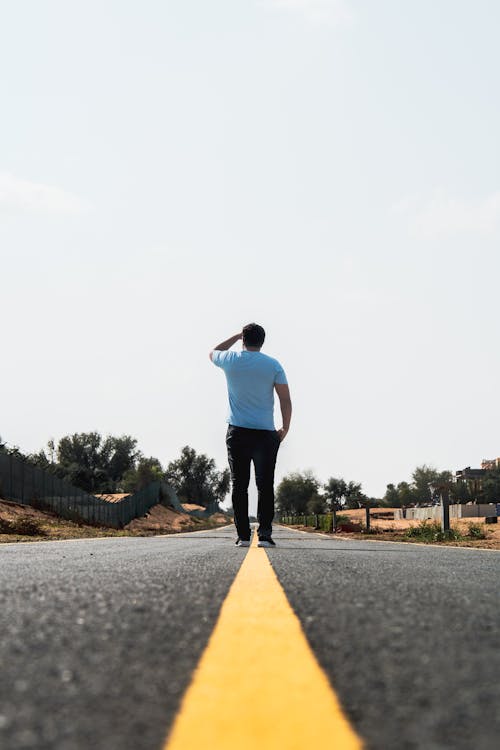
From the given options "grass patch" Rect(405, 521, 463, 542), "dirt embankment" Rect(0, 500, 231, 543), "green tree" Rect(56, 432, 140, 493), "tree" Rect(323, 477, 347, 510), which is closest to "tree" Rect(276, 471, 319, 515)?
"tree" Rect(323, 477, 347, 510)

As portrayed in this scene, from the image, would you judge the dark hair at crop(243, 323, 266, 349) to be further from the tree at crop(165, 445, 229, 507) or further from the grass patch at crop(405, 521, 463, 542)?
the tree at crop(165, 445, 229, 507)

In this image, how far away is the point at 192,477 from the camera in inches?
6427

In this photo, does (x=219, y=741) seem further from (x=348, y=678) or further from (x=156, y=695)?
(x=348, y=678)

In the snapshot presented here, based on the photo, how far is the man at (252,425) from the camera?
7.54 metres

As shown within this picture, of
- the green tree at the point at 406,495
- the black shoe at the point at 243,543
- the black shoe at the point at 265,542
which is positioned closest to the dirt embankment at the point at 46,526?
the black shoe at the point at 243,543

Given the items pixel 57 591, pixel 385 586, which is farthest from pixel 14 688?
pixel 385 586

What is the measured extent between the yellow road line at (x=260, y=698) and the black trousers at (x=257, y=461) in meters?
5.53

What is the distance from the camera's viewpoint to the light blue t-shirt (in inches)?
299

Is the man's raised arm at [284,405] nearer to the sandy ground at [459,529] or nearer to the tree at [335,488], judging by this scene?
the sandy ground at [459,529]

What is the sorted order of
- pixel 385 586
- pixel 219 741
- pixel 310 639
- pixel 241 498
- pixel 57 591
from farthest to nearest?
pixel 241 498 < pixel 385 586 < pixel 57 591 < pixel 310 639 < pixel 219 741

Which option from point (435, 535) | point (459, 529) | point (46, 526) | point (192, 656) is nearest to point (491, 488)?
point (459, 529)

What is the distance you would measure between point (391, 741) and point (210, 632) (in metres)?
0.90

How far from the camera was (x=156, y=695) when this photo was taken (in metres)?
1.27

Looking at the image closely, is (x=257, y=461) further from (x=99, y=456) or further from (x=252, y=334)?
(x=99, y=456)
